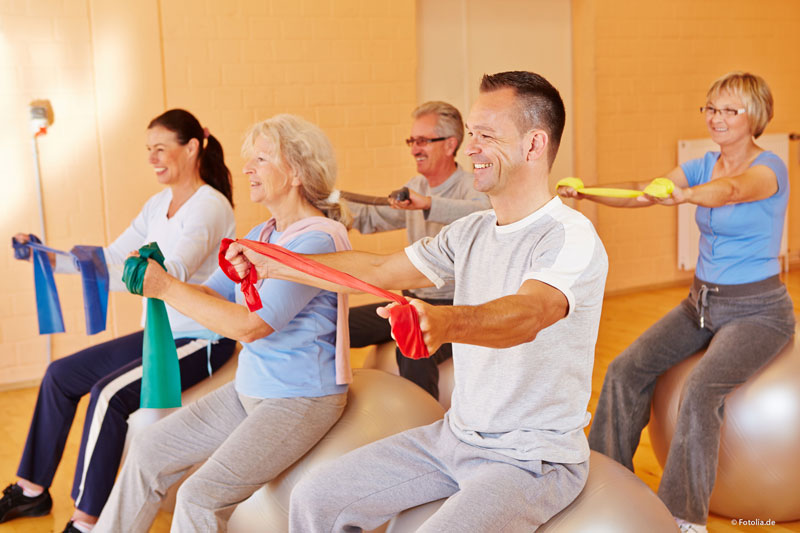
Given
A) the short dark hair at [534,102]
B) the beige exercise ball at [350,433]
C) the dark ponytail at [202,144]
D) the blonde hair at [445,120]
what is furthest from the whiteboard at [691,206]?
the short dark hair at [534,102]

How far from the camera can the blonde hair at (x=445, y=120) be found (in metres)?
3.37

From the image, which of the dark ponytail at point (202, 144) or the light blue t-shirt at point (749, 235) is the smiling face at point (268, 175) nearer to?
the dark ponytail at point (202, 144)

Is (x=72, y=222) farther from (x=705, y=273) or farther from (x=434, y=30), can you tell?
(x=705, y=273)

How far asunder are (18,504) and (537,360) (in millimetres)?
2048

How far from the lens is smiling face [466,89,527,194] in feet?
5.71

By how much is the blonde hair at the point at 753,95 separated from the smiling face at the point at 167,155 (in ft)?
6.16

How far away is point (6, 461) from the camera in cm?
341

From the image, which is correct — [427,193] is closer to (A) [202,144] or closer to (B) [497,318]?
(A) [202,144]

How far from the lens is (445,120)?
339cm

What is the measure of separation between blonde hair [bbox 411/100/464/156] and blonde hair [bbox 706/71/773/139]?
3.45 feet

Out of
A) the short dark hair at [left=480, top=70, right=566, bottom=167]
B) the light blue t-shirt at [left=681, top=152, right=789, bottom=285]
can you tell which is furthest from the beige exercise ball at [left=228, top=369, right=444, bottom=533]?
the light blue t-shirt at [left=681, top=152, right=789, bottom=285]

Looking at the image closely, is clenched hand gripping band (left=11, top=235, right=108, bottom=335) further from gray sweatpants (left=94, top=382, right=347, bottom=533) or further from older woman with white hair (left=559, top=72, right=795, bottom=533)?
older woman with white hair (left=559, top=72, right=795, bottom=533)

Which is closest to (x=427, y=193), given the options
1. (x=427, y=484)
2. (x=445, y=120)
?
(x=445, y=120)

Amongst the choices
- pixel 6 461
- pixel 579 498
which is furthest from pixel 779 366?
pixel 6 461
